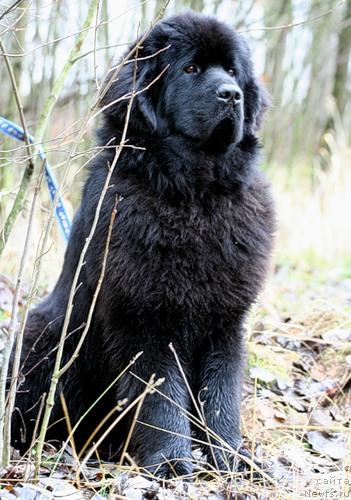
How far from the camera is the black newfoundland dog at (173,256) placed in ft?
10.4

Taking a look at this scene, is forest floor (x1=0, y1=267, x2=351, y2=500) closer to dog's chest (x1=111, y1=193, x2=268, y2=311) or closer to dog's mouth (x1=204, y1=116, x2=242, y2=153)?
dog's chest (x1=111, y1=193, x2=268, y2=311)

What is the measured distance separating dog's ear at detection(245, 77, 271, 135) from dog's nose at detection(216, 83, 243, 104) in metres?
0.28

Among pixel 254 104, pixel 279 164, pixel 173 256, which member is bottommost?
pixel 173 256

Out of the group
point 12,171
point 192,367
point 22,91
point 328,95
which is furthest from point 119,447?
point 328,95

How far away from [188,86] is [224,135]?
0.31 m

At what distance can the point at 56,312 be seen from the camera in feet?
11.9

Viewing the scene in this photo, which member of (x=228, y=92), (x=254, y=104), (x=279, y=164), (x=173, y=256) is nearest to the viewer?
(x=173, y=256)

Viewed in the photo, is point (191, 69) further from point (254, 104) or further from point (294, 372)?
point (294, 372)

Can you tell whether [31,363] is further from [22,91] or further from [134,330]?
[22,91]

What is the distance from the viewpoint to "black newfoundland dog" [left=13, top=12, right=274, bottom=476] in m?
3.16

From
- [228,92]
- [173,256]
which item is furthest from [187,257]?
[228,92]

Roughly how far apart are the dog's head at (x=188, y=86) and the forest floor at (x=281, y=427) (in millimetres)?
1243

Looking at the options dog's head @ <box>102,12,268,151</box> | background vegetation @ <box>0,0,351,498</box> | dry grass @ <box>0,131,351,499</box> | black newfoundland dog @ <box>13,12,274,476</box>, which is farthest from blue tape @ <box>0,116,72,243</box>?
dry grass @ <box>0,131,351,499</box>

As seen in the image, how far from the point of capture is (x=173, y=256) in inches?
127
